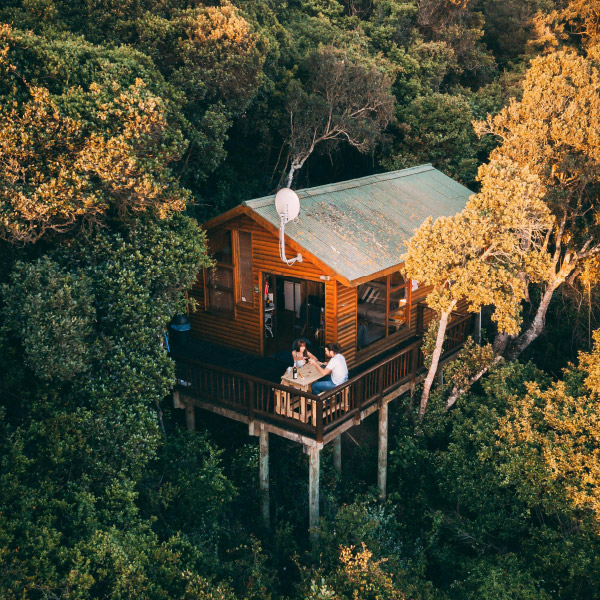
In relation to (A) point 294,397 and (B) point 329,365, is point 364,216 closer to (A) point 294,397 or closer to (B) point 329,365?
(B) point 329,365

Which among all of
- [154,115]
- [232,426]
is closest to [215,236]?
[154,115]

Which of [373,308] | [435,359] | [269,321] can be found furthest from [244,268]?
[435,359]

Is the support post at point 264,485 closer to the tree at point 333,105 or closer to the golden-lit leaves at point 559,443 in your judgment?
the golden-lit leaves at point 559,443

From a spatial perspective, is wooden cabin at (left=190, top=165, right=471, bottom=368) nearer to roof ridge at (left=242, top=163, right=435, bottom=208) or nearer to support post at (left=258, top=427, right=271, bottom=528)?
roof ridge at (left=242, top=163, right=435, bottom=208)

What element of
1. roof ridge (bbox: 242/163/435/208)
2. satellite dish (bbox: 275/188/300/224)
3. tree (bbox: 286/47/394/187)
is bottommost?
roof ridge (bbox: 242/163/435/208)

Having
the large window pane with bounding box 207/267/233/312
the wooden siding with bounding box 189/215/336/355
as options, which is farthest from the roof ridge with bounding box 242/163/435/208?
the large window pane with bounding box 207/267/233/312

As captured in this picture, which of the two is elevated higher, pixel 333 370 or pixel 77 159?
pixel 77 159
